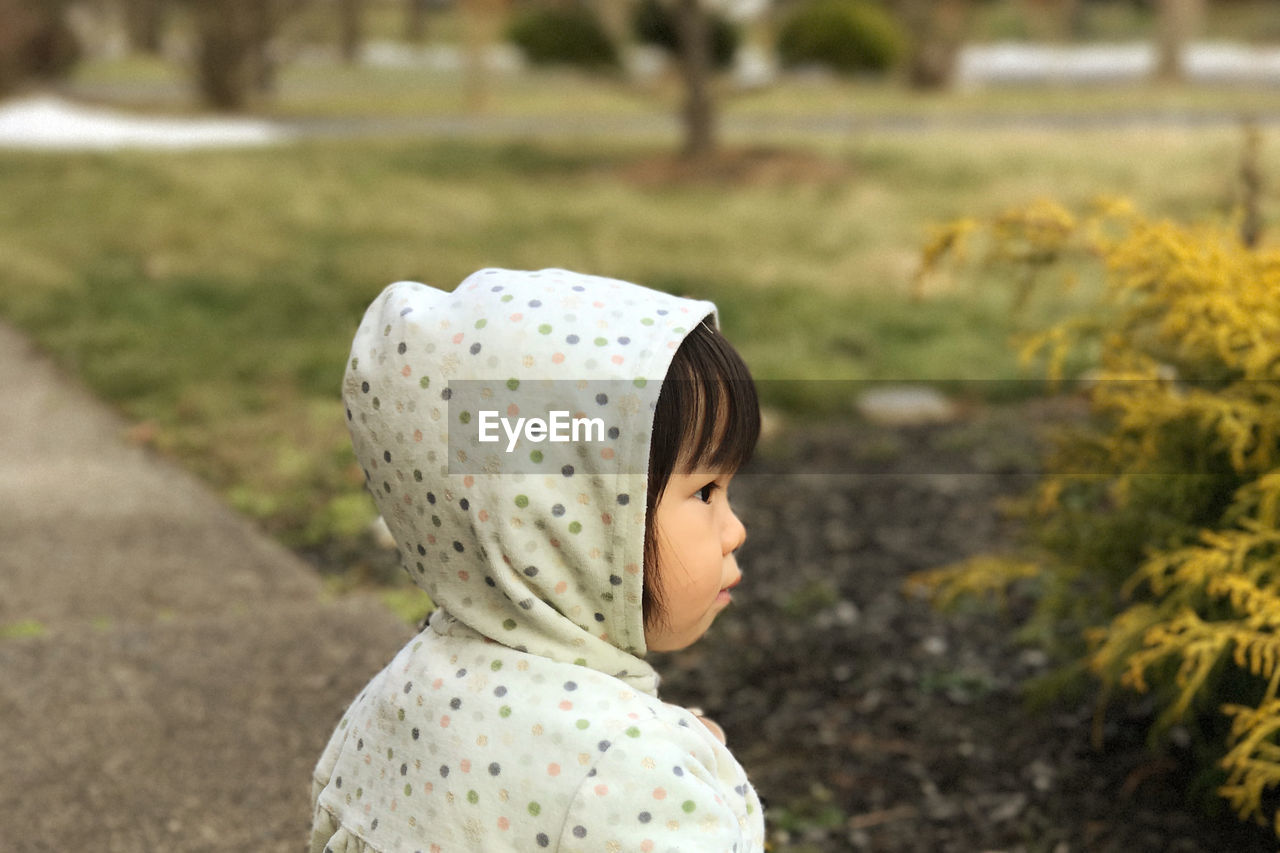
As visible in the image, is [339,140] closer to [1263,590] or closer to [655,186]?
[655,186]

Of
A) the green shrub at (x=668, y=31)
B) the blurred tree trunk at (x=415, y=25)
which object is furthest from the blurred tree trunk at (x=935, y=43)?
the blurred tree trunk at (x=415, y=25)

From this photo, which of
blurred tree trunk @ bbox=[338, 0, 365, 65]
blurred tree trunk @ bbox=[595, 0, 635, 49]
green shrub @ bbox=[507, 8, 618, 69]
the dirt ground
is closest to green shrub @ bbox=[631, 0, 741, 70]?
blurred tree trunk @ bbox=[595, 0, 635, 49]

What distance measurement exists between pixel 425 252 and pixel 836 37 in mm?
12730

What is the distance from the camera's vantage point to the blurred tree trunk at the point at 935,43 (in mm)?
22438

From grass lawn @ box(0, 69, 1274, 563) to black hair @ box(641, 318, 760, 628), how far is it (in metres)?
1.73

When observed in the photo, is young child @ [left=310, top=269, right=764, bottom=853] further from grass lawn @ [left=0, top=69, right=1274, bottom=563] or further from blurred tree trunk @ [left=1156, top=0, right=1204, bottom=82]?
blurred tree trunk @ [left=1156, top=0, right=1204, bottom=82]

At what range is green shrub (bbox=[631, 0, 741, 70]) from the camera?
14586 mm

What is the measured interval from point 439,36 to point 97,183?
31524mm

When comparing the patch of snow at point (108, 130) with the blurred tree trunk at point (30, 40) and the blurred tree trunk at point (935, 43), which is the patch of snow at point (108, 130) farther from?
the blurred tree trunk at point (935, 43)

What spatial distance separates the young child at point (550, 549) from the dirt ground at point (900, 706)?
4.47 feet

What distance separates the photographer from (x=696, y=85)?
41.3 feet

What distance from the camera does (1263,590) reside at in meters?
2.46

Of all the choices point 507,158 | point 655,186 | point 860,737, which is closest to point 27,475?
point 860,737

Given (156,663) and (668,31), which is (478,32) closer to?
(668,31)
